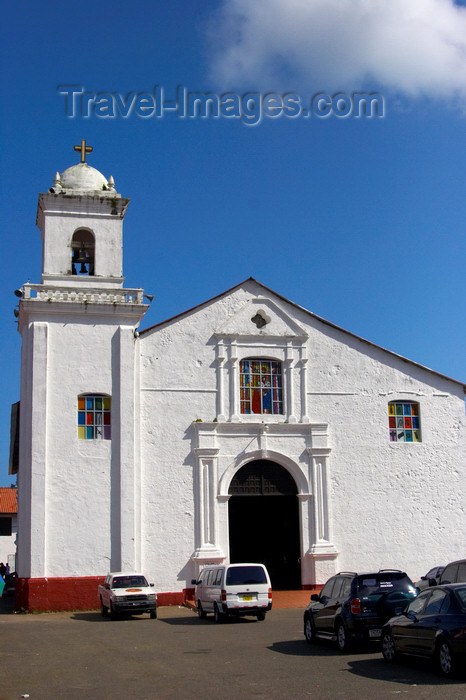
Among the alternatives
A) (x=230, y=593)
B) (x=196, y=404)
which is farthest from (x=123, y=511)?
(x=230, y=593)

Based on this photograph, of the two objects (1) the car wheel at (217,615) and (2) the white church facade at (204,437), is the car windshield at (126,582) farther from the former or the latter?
(1) the car wheel at (217,615)

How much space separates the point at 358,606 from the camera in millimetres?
15281

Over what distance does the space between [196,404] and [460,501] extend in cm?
1029

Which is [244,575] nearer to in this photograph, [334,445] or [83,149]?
[334,445]

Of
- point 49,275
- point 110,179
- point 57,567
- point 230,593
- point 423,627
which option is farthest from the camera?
point 110,179

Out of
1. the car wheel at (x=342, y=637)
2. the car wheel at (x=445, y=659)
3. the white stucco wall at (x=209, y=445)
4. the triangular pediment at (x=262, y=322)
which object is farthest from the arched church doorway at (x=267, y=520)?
the car wheel at (x=445, y=659)

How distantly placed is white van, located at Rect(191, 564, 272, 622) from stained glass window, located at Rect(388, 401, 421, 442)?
10.3 meters

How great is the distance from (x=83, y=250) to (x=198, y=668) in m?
19.1

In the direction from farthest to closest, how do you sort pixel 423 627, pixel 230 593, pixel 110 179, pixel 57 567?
1. pixel 110 179
2. pixel 57 567
3. pixel 230 593
4. pixel 423 627

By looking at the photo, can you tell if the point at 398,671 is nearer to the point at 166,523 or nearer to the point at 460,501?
the point at 166,523

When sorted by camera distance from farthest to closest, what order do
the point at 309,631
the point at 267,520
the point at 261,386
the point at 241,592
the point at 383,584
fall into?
the point at 267,520
the point at 261,386
the point at 241,592
the point at 309,631
the point at 383,584

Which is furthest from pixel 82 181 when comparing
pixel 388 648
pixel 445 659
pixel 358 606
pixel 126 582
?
pixel 445 659

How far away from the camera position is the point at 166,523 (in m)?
27.6

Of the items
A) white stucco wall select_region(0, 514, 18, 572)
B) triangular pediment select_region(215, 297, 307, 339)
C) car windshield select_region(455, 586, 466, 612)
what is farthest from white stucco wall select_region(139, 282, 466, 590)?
white stucco wall select_region(0, 514, 18, 572)
